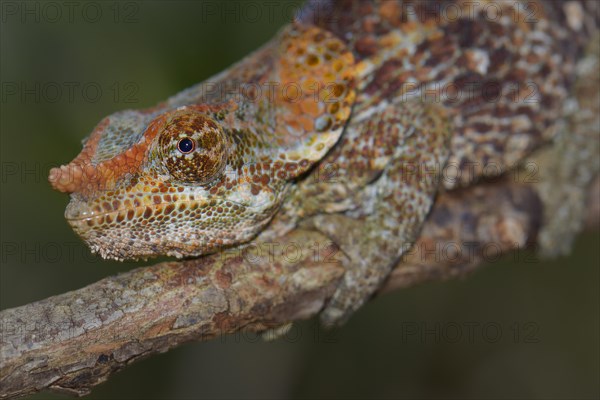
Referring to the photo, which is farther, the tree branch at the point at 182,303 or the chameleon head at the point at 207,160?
the chameleon head at the point at 207,160

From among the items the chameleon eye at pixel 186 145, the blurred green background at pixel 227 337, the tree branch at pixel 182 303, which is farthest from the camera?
the blurred green background at pixel 227 337

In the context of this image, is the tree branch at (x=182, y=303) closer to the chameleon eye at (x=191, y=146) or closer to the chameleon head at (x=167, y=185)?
the chameleon head at (x=167, y=185)

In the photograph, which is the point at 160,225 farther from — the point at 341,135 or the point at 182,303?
the point at 341,135

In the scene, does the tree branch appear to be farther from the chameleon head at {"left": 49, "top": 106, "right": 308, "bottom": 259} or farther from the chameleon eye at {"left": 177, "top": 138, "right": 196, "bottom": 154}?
the chameleon eye at {"left": 177, "top": 138, "right": 196, "bottom": 154}

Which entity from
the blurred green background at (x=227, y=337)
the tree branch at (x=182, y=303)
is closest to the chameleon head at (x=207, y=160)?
the tree branch at (x=182, y=303)

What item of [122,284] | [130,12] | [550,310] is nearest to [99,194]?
[122,284]

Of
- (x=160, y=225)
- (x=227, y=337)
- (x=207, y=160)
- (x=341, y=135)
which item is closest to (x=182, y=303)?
(x=160, y=225)
